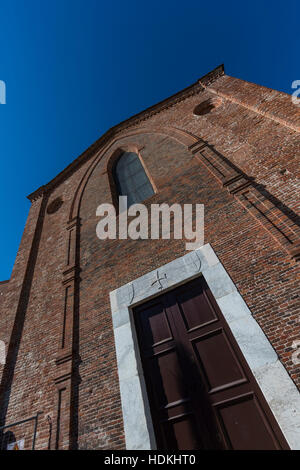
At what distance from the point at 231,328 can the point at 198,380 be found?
0.97 m

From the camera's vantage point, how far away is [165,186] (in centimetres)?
712

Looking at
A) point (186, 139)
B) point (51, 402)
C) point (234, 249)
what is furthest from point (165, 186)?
point (51, 402)

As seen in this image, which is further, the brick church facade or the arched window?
the arched window

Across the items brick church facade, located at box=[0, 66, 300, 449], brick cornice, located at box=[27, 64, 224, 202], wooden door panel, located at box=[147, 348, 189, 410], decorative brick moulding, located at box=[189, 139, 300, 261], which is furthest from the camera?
brick cornice, located at box=[27, 64, 224, 202]

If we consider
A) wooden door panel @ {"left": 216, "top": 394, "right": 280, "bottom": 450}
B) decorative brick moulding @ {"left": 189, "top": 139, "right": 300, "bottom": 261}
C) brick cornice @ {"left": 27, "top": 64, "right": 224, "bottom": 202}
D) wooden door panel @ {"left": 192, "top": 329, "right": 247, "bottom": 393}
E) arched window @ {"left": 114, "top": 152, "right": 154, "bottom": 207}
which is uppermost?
brick cornice @ {"left": 27, "top": 64, "right": 224, "bottom": 202}

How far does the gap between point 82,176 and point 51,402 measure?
7.84 metres

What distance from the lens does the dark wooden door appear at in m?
3.47

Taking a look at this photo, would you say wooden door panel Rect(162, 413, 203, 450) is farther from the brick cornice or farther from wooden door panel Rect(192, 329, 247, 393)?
the brick cornice

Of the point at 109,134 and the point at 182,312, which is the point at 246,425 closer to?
the point at 182,312

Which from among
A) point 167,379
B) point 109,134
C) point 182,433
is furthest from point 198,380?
point 109,134

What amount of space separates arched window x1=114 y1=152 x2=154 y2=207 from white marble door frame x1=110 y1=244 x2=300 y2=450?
3492 mm

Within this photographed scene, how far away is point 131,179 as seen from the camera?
358 inches

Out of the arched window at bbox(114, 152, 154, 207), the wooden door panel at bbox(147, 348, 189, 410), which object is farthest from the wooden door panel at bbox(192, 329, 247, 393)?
the arched window at bbox(114, 152, 154, 207)

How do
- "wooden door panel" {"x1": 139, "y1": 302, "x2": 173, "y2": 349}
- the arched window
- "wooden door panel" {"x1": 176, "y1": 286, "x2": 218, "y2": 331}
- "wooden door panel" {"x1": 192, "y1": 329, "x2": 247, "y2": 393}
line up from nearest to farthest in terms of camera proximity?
"wooden door panel" {"x1": 192, "y1": 329, "x2": 247, "y2": 393}, "wooden door panel" {"x1": 176, "y1": 286, "x2": 218, "y2": 331}, "wooden door panel" {"x1": 139, "y1": 302, "x2": 173, "y2": 349}, the arched window
